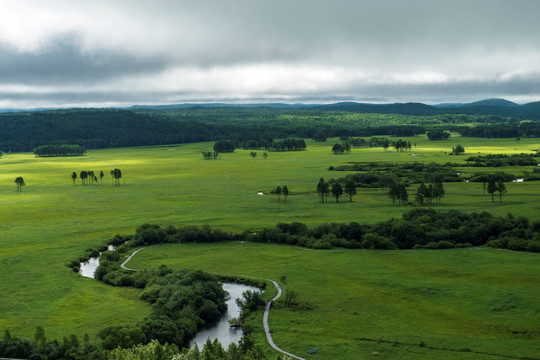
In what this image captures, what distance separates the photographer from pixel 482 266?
3182 inches

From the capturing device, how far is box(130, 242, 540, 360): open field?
5472cm

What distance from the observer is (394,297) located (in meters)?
69.2

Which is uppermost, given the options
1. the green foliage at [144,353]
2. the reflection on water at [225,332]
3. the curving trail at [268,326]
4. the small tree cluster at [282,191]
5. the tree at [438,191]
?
the tree at [438,191]

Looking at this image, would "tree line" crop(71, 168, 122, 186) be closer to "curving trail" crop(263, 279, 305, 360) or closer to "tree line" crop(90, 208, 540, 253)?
"tree line" crop(90, 208, 540, 253)

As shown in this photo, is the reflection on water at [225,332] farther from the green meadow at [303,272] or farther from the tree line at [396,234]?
the tree line at [396,234]

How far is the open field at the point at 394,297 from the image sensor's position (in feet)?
180

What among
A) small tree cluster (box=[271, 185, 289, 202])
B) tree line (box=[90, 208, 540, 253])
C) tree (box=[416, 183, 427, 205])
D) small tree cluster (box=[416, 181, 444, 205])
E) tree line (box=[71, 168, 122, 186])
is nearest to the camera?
tree line (box=[90, 208, 540, 253])

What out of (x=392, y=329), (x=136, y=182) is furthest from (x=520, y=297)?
(x=136, y=182)

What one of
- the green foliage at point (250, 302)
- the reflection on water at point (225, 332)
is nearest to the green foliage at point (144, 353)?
the reflection on water at point (225, 332)

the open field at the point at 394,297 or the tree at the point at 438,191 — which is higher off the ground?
the tree at the point at 438,191

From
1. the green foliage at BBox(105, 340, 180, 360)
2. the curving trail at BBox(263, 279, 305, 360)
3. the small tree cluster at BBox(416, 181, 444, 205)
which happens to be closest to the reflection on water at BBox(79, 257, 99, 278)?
the curving trail at BBox(263, 279, 305, 360)

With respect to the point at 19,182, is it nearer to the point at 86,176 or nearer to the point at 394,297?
the point at 86,176

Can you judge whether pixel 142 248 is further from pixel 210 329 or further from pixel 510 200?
pixel 510 200

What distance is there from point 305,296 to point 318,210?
53522 millimetres
